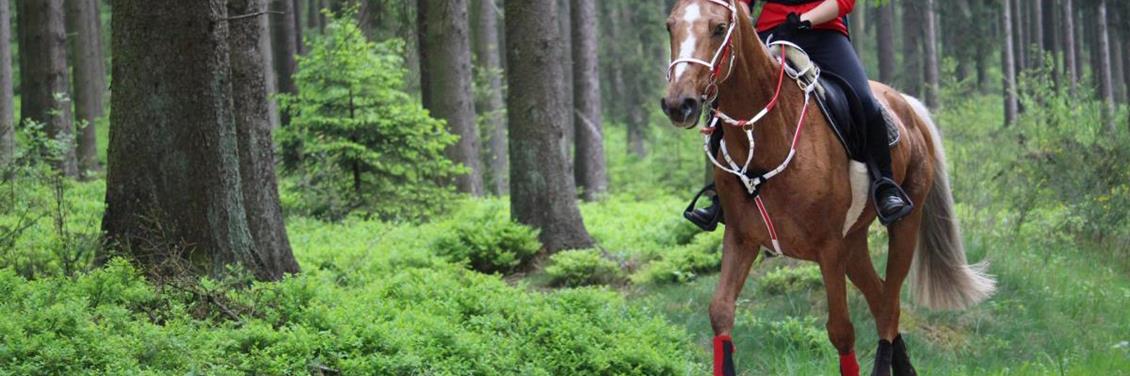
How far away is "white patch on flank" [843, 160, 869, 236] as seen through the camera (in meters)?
6.40

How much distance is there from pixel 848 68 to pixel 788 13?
511 millimetres

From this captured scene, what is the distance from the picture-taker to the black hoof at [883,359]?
6887 millimetres

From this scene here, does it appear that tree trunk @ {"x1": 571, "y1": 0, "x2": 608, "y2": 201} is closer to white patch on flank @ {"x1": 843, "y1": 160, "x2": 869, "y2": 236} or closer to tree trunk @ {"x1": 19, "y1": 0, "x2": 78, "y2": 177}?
tree trunk @ {"x1": 19, "y1": 0, "x2": 78, "y2": 177}

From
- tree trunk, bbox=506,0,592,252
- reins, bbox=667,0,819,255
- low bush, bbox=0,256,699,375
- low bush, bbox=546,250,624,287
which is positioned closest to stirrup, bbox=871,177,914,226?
reins, bbox=667,0,819,255

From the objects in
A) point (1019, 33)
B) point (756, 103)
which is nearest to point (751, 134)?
point (756, 103)

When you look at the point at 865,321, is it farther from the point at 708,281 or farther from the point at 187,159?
the point at 187,159

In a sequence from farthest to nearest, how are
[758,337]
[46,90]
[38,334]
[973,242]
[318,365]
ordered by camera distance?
1. [46,90]
2. [973,242]
3. [758,337]
4. [318,365]
5. [38,334]

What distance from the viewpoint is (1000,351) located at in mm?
8969

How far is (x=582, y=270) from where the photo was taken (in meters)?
11.8

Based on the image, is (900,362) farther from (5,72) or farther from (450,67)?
(5,72)

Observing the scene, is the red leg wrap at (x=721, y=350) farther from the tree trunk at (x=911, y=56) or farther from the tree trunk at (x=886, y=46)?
the tree trunk at (x=911, y=56)

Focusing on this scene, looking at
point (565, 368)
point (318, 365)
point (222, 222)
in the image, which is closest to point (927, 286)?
point (565, 368)

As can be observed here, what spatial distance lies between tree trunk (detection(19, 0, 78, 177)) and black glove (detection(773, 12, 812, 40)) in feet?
43.8

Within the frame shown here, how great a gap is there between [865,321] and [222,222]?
17.5 ft
